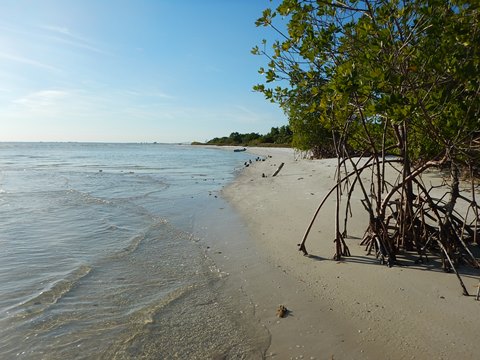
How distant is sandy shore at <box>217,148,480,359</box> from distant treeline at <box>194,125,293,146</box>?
46.3 metres

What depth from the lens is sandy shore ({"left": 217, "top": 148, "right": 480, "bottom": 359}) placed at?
12.0ft

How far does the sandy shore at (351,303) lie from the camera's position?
3650mm

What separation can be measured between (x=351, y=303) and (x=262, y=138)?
7781cm

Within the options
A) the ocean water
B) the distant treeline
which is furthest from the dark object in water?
the distant treeline

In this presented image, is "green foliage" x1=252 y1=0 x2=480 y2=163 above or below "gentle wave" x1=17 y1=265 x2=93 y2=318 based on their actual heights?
above

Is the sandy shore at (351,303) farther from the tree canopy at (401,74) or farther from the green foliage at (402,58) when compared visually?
the green foliage at (402,58)

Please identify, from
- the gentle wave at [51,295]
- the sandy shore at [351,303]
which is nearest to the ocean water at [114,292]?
the gentle wave at [51,295]

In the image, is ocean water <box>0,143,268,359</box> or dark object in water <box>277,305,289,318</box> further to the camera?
dark object in water <box>277,305,289,318</box>

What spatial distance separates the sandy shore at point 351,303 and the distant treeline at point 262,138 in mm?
46275

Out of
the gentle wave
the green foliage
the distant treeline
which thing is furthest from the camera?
the distant treeline

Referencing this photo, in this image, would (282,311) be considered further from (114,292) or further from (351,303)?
(114,292)

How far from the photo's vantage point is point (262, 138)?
81.6 meters

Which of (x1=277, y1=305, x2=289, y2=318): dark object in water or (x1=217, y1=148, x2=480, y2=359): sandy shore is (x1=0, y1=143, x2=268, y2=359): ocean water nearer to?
(x1=277, y1=305, x2=289, y2=318): dark object in water

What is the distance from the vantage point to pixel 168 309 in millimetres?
4770
